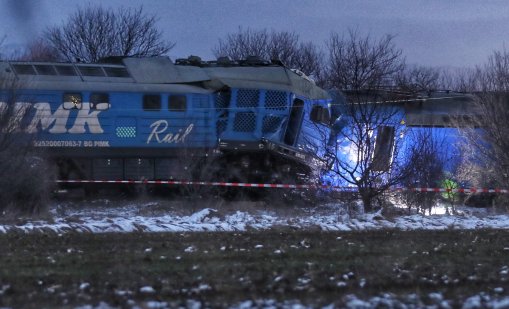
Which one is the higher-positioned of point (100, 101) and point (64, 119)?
point (100, 101)

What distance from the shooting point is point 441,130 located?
71.8ft

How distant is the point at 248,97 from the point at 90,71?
5231 millimetres

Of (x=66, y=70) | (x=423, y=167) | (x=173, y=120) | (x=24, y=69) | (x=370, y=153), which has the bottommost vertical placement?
(x=423, y=167)

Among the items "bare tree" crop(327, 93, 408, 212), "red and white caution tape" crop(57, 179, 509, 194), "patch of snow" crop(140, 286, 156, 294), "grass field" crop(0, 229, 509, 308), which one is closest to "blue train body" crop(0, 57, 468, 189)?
"red and white caution tape" crop(57, 179, 509, 194)

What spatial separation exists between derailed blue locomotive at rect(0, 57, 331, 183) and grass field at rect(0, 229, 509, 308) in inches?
320

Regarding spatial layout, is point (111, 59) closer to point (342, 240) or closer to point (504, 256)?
point (342, 240)

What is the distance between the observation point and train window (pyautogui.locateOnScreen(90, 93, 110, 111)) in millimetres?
19328

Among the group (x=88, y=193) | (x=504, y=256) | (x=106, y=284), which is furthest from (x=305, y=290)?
(x=88, y=193)

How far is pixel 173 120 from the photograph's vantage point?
1977 centimetres

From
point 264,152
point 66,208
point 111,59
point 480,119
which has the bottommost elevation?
point 66,208

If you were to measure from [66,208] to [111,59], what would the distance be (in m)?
5.87

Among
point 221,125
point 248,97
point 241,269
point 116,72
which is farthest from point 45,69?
point 241,269

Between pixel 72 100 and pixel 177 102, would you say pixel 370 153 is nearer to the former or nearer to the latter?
pixel 177 102

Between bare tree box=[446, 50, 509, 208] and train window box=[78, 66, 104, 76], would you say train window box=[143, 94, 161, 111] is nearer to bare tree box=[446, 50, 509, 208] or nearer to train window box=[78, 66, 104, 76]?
train window box=[78, 66, 104, 76]
